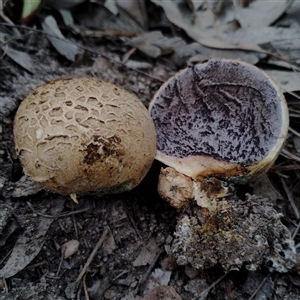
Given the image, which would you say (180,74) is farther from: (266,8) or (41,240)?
(41,240)

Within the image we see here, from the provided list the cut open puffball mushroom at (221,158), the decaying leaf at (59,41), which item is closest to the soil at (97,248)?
Answer: the cut open puffball mushroom at (221,158)

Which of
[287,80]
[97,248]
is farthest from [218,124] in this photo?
[97,248]

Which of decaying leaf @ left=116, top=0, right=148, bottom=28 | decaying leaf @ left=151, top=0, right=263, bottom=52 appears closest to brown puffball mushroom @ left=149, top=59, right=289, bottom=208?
decaying leaf @ left=151, top=0, right=263, bottom=52

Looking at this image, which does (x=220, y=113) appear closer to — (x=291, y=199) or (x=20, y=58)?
(x=291, y=199)

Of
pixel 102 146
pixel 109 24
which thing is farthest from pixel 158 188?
pixel 109 24

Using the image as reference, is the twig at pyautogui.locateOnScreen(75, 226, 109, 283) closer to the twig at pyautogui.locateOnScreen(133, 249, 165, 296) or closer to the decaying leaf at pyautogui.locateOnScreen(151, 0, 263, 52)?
the twig at pyautogui.locateOnScreen(133, 249, 165, 296)

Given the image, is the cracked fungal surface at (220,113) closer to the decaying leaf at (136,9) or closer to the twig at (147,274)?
the twig at (147,274)
